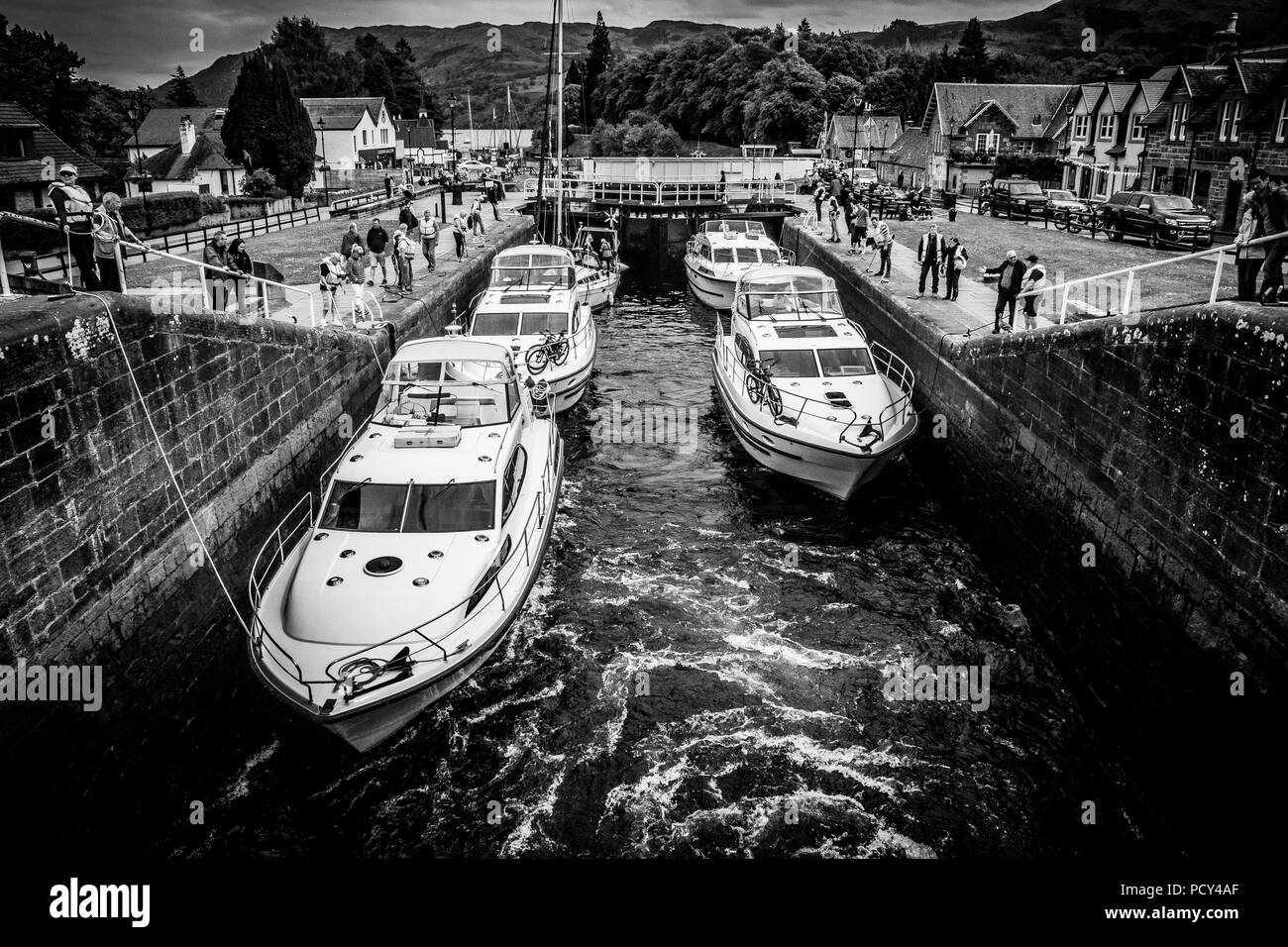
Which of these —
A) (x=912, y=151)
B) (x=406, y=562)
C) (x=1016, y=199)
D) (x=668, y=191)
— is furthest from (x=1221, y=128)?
(x=406, y=562)

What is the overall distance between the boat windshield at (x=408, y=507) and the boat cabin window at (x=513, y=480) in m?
0.33

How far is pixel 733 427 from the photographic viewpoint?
1830 cm

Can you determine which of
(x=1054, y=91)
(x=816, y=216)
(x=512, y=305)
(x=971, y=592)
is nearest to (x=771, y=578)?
(x=971, y=592)

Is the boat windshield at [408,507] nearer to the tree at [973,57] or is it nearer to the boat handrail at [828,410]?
the boat handrail at [828,410]

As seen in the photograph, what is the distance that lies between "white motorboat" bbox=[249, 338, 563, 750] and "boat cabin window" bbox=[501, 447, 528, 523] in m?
0.04

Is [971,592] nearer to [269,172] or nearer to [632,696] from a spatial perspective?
[632,696]

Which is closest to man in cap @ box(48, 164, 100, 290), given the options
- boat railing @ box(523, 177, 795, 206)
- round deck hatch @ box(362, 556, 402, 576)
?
round deck hatch @ box(362, 556, 402, 576)

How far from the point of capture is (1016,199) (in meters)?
36.5

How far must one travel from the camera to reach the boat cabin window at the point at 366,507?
1033cm

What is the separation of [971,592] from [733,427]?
23.2ft

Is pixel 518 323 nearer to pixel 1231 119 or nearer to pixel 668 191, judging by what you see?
pixel 668 191

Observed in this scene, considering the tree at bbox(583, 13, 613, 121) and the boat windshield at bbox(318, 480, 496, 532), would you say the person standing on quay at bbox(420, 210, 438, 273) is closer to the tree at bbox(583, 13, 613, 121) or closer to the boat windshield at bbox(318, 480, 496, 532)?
the boat windshield at bbox(318, 480, 496, 532)

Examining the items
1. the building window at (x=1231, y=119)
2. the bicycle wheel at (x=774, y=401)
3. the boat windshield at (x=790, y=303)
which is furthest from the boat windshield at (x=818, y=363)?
the building window at (x=1231, y=119)
